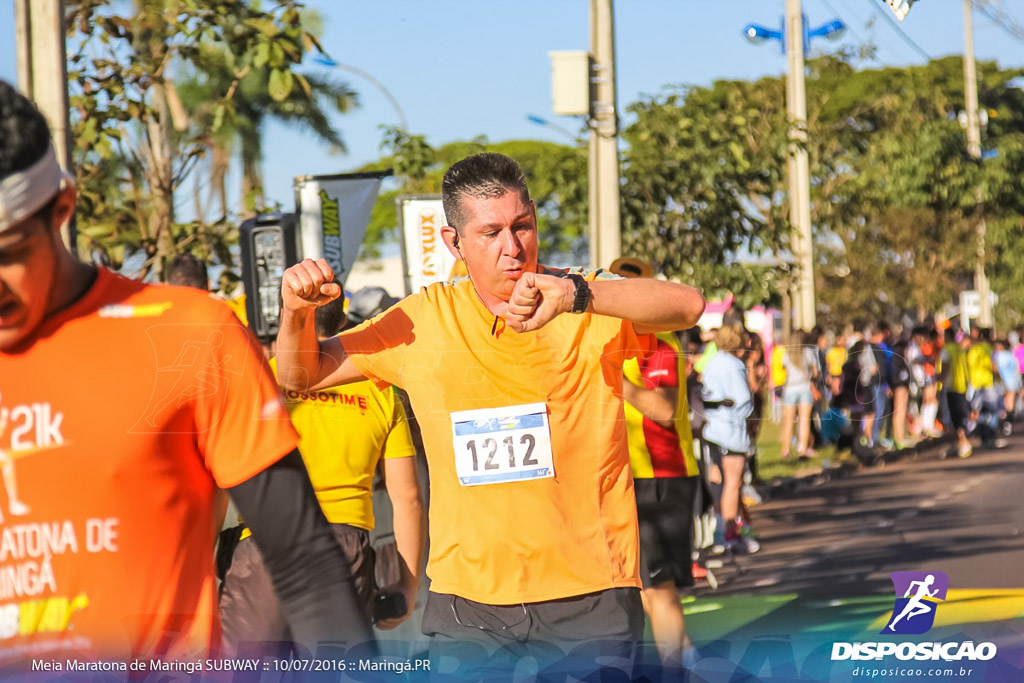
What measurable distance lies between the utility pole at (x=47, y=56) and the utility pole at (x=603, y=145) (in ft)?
15.1

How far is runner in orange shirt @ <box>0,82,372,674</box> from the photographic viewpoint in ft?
6.88

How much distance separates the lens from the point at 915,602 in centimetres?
347

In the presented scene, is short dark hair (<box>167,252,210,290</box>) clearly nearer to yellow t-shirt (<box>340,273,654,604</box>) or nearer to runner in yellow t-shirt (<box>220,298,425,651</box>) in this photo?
runner in yellow t-shirt (<box>220,298,425,651</box>)

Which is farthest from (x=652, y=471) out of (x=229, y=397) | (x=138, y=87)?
(x=229, y=397)

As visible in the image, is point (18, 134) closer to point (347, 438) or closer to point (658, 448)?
point (347, 438)

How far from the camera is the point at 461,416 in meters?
3.19

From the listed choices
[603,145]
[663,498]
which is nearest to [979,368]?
[603,145]

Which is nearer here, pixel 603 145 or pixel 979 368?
pixel 603 145

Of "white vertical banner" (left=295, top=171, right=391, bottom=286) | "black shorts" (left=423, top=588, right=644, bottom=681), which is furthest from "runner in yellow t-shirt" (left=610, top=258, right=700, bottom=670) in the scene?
"black shorts" (left=423, top=588, right=644, bottom=681)

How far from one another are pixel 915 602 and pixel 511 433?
1.15 metres

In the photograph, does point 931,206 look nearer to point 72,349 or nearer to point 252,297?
point 252,297

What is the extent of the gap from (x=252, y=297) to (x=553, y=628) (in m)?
2.56

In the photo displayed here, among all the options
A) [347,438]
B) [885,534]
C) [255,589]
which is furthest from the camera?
[885,534]

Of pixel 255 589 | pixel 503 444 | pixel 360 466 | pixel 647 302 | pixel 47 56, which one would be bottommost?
pixel 255 589
